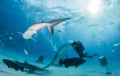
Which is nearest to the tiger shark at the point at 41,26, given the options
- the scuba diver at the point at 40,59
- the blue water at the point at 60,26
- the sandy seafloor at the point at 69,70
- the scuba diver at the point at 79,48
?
the blue water at the point at 60,26

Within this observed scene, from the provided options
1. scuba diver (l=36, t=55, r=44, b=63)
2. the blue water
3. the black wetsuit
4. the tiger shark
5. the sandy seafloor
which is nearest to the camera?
the tiger shark

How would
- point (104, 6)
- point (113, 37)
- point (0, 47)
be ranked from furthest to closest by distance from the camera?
1. point (0, 47)
2. point (113, 37)
3. point (104, 6)

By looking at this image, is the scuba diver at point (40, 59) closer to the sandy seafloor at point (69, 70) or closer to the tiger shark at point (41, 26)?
the sandy seafloor at point (69, 70)

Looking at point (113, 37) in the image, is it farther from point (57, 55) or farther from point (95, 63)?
point (57, 55)

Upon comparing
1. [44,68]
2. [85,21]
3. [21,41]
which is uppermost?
[85,21]

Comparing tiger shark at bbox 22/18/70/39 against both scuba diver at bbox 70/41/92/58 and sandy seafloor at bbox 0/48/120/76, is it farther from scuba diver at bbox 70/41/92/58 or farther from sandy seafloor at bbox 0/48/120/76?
sandy seafloor at bbox 0/48/120/76

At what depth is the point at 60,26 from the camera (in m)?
7.12

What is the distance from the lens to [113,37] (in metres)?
7.77

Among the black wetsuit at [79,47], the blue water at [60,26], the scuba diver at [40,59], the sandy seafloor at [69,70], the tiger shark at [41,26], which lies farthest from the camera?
the sandy seafloor at [69,70]

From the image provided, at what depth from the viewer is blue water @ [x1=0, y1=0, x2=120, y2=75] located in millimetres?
7168

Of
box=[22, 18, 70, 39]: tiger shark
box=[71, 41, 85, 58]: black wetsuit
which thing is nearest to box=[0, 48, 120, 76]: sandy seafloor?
box=[71, 41, 85, 58]: black wetsuit

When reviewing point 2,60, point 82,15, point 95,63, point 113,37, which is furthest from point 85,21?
point 2,60

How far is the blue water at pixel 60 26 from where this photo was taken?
7.17 m

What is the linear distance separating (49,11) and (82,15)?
1.33m
